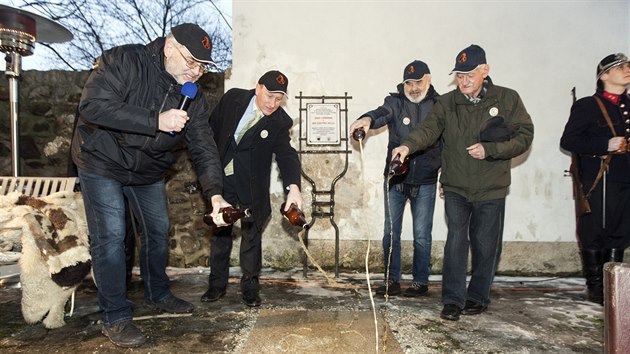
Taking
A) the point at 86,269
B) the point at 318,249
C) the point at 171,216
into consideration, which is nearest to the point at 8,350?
the point at 86,269

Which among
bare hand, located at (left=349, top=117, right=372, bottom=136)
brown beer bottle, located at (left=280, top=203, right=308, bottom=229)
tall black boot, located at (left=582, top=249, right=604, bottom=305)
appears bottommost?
tall black boot, located at (left=582, top=249, right=604, bottom=305)

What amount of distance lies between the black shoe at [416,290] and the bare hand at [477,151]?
4.35 feet

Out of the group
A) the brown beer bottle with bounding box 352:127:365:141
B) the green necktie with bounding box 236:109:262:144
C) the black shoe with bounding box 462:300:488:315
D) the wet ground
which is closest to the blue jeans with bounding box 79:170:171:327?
the wet ground

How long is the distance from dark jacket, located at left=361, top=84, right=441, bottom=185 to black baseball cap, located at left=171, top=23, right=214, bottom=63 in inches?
62.5

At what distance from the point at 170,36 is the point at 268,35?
7.13 ft

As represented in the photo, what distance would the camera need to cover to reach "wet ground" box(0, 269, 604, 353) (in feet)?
8.34

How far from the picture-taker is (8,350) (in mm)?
2451

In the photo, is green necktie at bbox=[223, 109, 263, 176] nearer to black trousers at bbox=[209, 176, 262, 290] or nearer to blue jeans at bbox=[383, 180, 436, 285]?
black trousers at bbox=[209, 176, 262, 290]

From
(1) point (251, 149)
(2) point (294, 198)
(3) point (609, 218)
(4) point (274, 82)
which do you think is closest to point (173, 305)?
(2) point (294, 198)

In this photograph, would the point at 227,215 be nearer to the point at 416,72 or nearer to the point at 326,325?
the point at 326,325

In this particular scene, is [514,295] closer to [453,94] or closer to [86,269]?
[453,94]

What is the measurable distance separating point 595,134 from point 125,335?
3.81m

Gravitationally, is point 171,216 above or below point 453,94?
below

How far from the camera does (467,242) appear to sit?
10.5 ft
